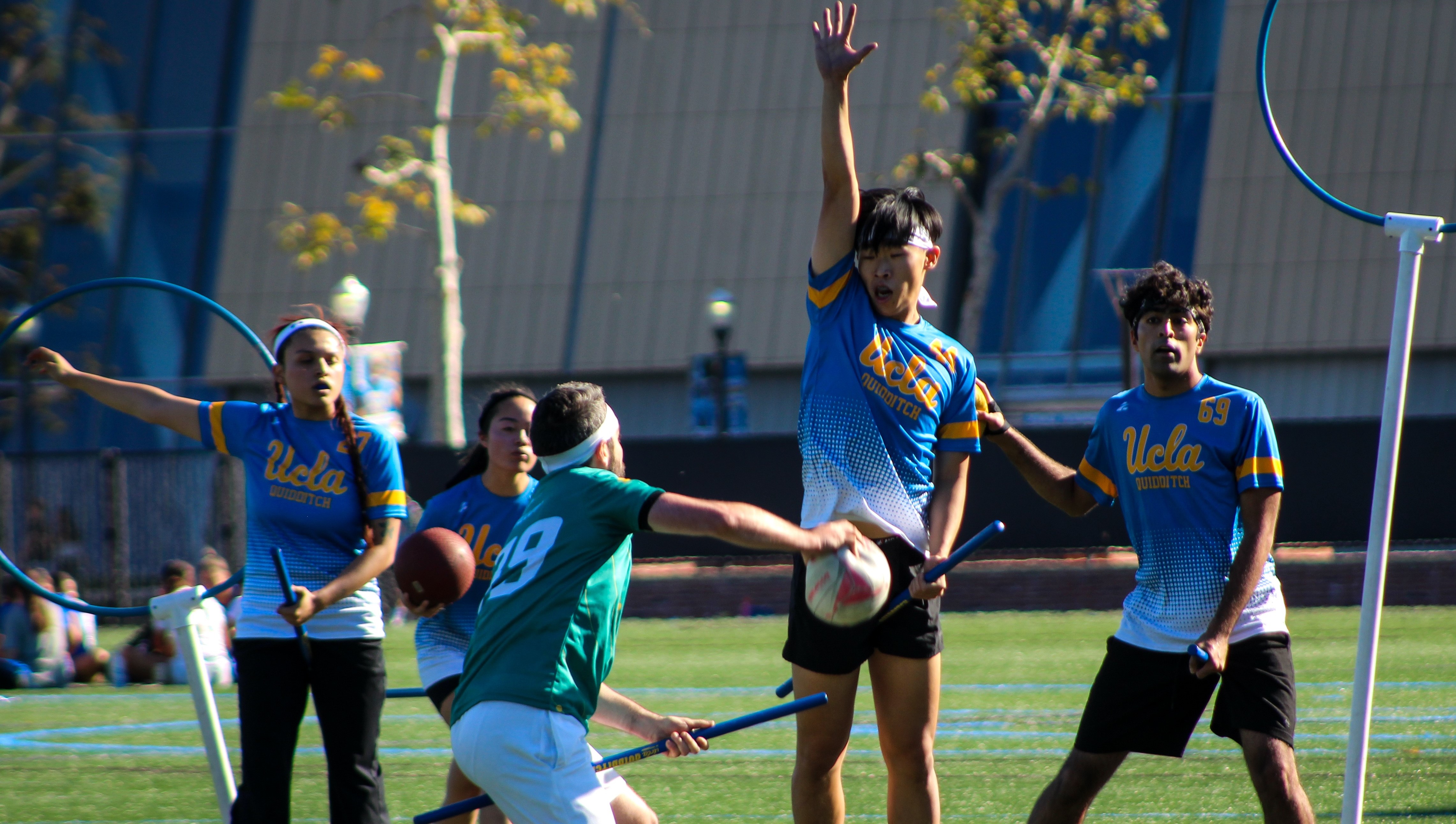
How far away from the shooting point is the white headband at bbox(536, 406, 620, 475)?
4.18 m

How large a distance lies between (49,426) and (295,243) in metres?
9.50

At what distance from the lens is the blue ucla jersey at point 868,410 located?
466 cm

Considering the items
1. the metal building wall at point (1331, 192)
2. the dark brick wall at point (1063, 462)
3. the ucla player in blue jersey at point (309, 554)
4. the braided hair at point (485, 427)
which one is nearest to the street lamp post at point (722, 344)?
the dark brick wall at point (1063, 462)

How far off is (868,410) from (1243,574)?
4.12 ft

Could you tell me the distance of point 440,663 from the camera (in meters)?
5.76

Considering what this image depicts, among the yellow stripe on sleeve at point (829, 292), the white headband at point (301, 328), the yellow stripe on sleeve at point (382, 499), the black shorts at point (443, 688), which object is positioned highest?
the yellow stripe on sleeve at point (829, 292)

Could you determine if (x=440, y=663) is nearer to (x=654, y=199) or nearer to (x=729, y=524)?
(x=729, y=524)

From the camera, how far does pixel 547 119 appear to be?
24219 millimetres

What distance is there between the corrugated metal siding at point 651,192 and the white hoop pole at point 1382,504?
25.3 m

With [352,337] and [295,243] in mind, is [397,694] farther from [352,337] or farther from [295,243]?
[295,243]

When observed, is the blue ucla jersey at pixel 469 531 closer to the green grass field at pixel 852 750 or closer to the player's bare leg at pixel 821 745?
the player's bare leg at pixel 821 745

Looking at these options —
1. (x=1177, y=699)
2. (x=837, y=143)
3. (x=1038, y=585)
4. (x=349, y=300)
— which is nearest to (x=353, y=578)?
(x=837, y=143)

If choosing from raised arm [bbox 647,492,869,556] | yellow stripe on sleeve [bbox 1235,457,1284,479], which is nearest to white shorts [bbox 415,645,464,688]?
raised arm [bbox 647,492,869,556]

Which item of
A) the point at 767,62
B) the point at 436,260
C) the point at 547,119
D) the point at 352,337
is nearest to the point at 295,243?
the point at 436,260
